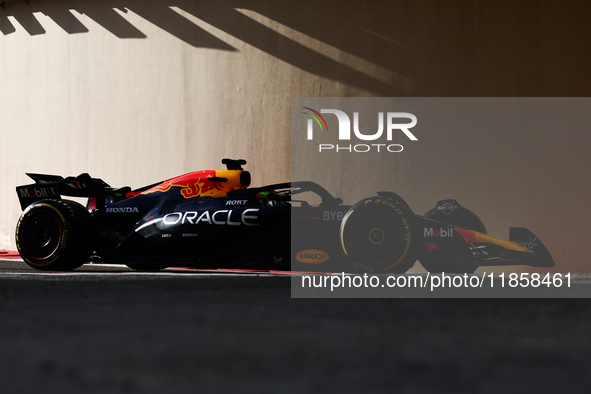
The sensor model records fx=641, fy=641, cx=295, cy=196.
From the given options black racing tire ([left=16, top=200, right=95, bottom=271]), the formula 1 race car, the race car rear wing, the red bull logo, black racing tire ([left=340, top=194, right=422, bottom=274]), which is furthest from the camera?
the race car rear wing

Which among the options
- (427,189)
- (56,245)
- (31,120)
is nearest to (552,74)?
(427,189)

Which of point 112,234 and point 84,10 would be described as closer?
point 112,234

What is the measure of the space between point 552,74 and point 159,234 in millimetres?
7313

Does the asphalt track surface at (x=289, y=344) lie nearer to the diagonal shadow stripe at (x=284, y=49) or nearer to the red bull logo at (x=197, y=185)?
the red bull logo at (x=197, y=185)

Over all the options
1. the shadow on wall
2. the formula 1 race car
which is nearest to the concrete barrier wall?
the shadow on wall

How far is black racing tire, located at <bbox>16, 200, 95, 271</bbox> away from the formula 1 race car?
0.5 inches

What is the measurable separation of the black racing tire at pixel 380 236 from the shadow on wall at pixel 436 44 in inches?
214

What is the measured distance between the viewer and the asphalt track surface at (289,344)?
208 centimetres

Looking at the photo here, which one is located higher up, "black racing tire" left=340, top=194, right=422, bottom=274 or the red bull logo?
the red bull logo

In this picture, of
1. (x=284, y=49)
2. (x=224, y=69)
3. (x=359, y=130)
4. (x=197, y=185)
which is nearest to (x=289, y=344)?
(x=197, y=185)

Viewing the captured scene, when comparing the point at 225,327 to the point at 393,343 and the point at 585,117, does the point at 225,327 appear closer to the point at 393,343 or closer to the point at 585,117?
the point at 393,343

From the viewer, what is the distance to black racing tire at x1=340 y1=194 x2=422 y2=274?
5863 mm

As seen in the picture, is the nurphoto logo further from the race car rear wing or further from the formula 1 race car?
the race car rear wing

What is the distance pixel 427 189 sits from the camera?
1084cm
